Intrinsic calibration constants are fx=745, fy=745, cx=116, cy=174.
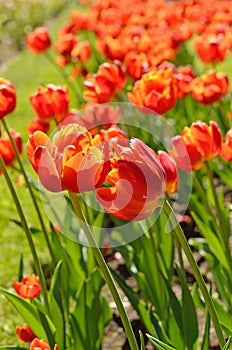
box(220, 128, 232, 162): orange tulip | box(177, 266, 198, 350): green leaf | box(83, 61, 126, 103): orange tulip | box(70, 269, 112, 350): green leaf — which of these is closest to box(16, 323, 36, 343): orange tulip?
box(70, 269, 112, 350): green leaf

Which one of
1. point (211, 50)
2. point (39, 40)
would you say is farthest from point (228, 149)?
point (39, 40)

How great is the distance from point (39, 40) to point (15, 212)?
1.08m

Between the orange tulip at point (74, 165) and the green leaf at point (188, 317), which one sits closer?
the orange tulip at point (74, 165)

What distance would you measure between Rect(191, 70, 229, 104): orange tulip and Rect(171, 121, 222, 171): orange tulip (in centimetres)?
84

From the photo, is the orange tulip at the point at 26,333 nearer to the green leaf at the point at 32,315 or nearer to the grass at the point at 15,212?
the green leaf at the point at 32,315

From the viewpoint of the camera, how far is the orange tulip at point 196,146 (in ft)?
6.91

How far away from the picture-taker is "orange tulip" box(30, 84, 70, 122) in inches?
103

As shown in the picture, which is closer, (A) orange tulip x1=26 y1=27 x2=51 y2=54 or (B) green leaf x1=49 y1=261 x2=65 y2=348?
(B) green leaf x1=49 y1=261 x2=65 y2=348

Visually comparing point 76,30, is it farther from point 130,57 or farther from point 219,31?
point 130,57

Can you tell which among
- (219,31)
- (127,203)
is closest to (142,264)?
(127,203)

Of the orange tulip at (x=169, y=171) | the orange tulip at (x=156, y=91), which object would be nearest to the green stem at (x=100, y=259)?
the orange tulip at (x=169, y=171)

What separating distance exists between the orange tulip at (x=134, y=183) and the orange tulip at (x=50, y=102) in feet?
Result: 3.66

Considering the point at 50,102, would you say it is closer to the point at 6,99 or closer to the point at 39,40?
the point at 6,99

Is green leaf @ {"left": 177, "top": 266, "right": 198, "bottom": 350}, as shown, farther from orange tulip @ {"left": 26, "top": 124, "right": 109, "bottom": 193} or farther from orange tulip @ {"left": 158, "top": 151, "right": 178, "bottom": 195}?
orange tulip @ {"left": 26, "top": 124, "right": 109, "bottom": 193}
